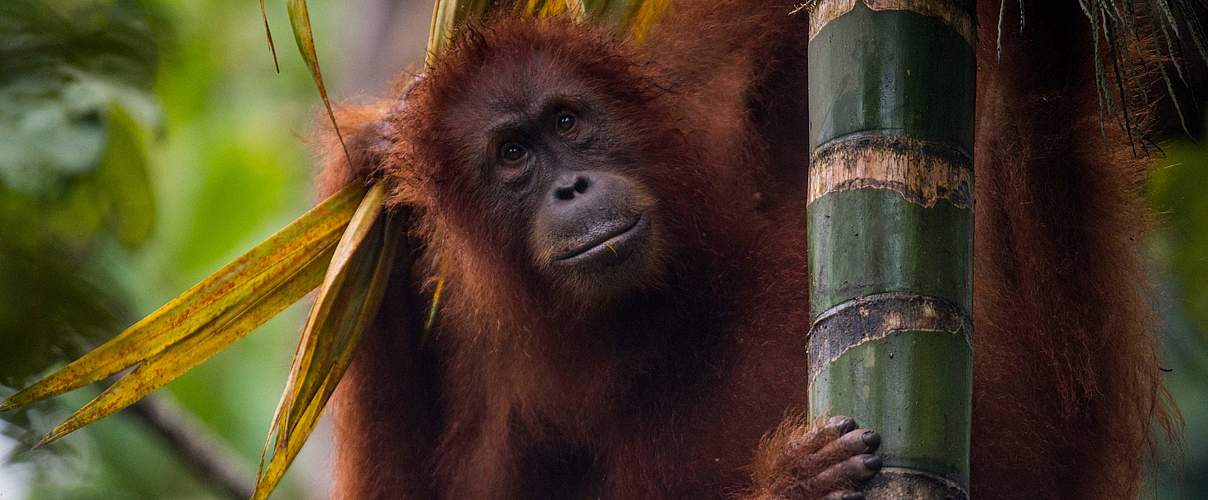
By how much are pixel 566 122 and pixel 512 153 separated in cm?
20

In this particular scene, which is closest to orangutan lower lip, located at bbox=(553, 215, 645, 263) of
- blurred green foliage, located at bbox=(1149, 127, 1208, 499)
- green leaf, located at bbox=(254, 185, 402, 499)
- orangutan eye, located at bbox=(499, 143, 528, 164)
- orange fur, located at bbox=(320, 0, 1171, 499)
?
orange fur, located at bbox=(320, 0, 1171, 499)

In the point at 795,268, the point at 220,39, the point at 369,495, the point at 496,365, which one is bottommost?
the point at 369,495

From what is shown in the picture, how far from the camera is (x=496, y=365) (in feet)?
15.4

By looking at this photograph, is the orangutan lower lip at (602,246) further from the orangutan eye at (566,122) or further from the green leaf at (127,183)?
the green leaf at (127,183)


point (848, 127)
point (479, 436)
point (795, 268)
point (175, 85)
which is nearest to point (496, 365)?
point (479, 436)

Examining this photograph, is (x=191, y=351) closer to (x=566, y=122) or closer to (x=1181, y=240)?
(x=566, y=122)

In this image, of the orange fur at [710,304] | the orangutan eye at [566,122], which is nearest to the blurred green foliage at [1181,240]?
the orange fur at [710,304]

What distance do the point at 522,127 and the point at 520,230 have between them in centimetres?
32

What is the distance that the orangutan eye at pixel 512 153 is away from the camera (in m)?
4.31

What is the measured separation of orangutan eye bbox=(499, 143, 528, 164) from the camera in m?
4.31

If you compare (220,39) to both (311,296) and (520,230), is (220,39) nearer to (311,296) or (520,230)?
(311,296)

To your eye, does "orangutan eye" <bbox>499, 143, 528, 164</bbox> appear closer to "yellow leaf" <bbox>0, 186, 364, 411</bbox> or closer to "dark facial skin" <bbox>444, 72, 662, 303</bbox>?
"dark facial skin" <bbox>444, 72, 662, 303</bbox>

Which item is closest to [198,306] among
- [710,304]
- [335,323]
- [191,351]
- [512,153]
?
[191,351]

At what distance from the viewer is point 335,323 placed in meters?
4.03
